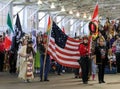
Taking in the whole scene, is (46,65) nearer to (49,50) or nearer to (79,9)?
(49,50)

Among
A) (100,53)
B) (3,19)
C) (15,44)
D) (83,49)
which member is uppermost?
(3,19)

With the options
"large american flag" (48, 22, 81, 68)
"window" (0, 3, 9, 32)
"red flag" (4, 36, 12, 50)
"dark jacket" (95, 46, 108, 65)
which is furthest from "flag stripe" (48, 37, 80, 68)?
"window" (0, 3, 9, 32)

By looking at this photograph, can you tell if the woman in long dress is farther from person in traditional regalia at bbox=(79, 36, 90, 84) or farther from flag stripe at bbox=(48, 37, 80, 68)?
person in traditional regalia at bbox=(79, 36, 90, 84)

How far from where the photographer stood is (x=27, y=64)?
14719 mm

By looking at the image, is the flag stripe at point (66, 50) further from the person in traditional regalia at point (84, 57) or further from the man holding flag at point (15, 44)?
the man holding flag at point (15, 44)

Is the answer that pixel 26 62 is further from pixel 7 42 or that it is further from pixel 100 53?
pixel 7 42

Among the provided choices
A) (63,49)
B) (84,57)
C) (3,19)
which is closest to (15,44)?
(63,49)

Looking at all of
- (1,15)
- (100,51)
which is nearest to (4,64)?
(100,51)

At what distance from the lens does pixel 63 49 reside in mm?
15102

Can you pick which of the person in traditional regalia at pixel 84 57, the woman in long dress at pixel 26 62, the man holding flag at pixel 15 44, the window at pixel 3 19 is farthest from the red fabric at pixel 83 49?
the window at pixel 3 19

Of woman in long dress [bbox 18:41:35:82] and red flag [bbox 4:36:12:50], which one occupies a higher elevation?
red flag [bbox 4:36:12:50]

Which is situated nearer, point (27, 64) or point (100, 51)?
point (100, 51)

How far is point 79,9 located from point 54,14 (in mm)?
2733

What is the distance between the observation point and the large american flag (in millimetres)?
14922
